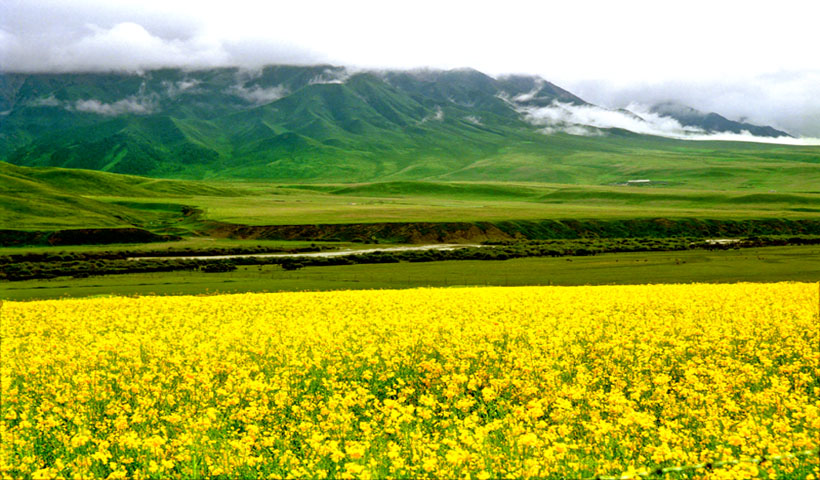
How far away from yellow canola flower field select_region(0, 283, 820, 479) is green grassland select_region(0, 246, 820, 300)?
24.0m

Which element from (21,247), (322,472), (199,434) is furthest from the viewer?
(21,247)

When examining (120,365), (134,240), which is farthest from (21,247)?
(120,365)

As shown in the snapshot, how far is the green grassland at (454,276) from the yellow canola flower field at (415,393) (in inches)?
A: 944

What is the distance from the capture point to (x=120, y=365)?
1271cm

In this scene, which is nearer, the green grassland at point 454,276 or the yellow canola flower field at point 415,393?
the yellow canola flower field at point 415,393

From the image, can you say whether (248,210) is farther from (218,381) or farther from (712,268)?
(218,381)

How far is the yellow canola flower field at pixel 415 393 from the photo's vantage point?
7.77 m

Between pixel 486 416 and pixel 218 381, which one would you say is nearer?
pixel 486 416

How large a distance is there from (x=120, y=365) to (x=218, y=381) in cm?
240

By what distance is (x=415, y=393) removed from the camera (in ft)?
38.2

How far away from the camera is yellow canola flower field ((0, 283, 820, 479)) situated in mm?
7773

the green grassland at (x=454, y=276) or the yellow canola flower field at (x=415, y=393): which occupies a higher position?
the yellow canola flower field at (x=415, y=393)

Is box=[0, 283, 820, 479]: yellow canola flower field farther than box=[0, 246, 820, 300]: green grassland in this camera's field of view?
No

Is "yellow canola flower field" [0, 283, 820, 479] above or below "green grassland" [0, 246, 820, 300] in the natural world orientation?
above
